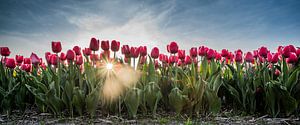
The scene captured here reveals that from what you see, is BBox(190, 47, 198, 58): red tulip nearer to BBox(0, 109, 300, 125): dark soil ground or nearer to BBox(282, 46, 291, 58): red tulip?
BBox(0, 109, 300, 125): dark soil ground

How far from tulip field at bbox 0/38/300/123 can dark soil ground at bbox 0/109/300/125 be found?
134 millimetres

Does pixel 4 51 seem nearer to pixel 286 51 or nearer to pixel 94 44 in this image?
pixel 94 44

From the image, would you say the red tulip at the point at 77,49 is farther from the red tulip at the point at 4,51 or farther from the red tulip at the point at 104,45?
the red tulip at the point at 4,51

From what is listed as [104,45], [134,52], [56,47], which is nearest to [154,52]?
[134,52]

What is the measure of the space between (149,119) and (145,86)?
65 cm

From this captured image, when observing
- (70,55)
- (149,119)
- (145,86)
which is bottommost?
(149,119)

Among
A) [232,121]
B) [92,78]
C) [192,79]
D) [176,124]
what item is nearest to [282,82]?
[232,121]

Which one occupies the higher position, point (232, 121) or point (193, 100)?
point (193, 100)

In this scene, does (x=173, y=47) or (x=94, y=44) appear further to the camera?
(x=173, y=47)

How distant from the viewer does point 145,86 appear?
5.44m

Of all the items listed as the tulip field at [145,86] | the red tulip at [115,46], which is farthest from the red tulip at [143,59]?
the red tulip at [115,46]

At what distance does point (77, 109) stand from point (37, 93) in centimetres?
92

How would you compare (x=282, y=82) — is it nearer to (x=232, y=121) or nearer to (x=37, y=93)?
(x=232, y=121)

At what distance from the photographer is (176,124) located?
492 centimetres
